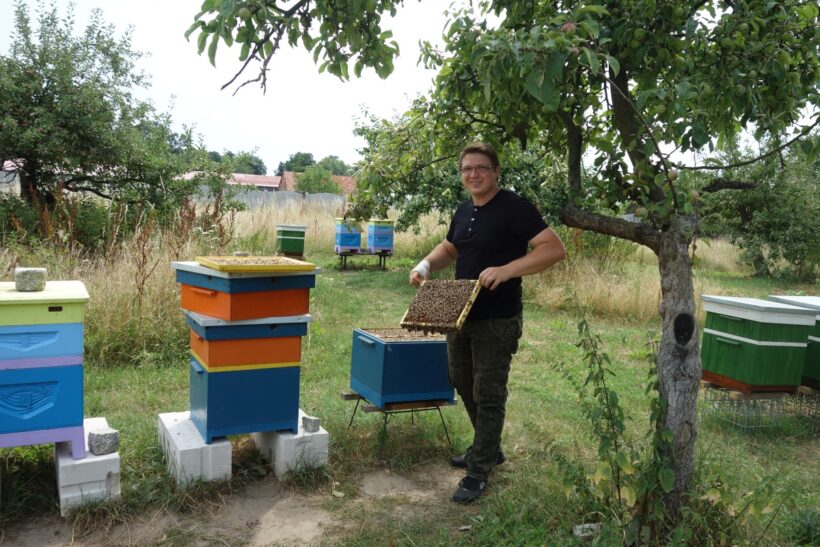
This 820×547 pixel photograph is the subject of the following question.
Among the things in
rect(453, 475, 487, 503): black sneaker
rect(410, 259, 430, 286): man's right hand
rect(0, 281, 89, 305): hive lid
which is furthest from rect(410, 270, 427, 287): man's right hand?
rect(0, 281, 89, 305): hive lid

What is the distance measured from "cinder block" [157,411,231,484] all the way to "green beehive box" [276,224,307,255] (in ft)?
27.7


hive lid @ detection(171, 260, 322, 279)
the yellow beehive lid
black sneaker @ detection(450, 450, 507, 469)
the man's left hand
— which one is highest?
the man's left hand

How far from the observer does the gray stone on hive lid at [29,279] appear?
2.85 meters

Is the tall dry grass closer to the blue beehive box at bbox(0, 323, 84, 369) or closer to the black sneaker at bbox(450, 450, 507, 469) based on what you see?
the black sneaker at bbox(450, 450, 507, 469)

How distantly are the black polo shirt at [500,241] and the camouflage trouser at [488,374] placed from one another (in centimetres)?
7

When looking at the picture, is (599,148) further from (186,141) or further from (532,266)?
(186,141)

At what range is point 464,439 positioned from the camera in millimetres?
4031

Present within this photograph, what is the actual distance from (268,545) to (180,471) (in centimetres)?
65

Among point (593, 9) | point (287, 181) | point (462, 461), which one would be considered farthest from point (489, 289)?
point (287, 181)

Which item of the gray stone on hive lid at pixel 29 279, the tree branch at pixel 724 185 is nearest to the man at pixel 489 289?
the tree branch at pixel 724 185

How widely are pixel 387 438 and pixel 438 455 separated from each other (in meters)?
0.33

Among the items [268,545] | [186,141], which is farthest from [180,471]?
[186,141]

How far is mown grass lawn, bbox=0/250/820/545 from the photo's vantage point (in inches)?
114

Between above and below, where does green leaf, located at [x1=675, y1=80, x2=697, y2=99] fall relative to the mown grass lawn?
above
